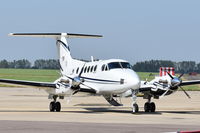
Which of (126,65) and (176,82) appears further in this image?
(126,65)

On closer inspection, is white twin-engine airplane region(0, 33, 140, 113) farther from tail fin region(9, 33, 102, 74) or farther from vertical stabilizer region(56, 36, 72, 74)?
tail fin region(9, 33, 102, 74)

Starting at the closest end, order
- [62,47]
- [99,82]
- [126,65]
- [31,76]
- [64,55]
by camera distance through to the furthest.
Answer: [126,65] → [99,82] → [64,55] → [62,47] → [31,76]

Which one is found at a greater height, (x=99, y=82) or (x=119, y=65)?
(x=119, y=65)

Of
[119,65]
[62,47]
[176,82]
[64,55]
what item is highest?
[62,47]

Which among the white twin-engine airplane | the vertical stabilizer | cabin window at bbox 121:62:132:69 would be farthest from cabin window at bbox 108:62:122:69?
the vertical stabilizer

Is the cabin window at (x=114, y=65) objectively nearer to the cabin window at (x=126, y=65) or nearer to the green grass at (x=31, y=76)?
the cabin window at (x=126, y=65)

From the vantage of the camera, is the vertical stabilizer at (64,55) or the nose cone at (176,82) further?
the vertical stabilizer at (64,55)

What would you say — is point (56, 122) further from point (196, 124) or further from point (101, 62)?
point (101, 62)

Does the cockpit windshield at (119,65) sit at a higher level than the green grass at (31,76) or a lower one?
lower

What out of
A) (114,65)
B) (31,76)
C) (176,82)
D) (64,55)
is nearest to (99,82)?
(114,65)

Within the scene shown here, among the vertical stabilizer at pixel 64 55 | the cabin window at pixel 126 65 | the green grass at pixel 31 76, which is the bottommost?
the cabin window at pixel 126 65

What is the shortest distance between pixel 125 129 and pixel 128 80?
875 cm

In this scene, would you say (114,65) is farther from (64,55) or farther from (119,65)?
(64,55)

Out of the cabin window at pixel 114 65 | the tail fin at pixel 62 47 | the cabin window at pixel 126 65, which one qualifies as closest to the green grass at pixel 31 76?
the tail fin at pixel 62 47
